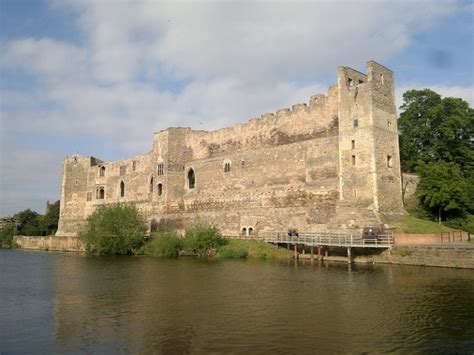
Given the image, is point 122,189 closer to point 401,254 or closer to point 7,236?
point 7,236

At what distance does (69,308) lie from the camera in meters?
12.6

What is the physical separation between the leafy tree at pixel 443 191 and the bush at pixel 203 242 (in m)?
12.8

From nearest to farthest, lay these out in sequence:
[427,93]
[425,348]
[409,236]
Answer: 1. [425,348]
2. [409,236]
3. [427,93]

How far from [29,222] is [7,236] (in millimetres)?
5530

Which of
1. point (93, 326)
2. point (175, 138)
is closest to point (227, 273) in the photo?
point (93, 326)

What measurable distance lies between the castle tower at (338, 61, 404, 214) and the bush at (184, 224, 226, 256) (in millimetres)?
8363

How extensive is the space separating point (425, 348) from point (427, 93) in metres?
26.9

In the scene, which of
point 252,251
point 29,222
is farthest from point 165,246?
point 29,222

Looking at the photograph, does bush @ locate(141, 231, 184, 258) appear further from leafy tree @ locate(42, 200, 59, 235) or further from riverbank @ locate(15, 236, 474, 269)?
leafy tree @ locate(42, 200, 59, 235)

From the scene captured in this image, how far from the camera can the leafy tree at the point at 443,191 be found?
24359mm

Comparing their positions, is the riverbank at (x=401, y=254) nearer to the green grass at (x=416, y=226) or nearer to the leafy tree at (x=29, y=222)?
the green grass at (x=416, y=226)

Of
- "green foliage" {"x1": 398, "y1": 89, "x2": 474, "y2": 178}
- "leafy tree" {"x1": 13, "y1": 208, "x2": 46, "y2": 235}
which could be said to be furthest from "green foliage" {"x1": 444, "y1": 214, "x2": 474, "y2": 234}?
"leafy tree" {"x1": 13, "y1": 208, "x2": 46, "y2": 235}

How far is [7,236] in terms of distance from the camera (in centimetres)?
4728

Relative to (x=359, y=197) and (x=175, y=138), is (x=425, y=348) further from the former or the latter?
(x=175, y=138)
